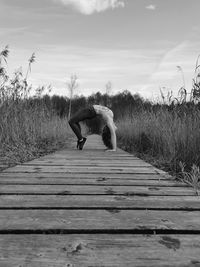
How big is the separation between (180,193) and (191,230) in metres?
0.73

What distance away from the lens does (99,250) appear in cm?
102

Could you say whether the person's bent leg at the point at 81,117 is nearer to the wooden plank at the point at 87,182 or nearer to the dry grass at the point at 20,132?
the dry grass at the point at 20,132

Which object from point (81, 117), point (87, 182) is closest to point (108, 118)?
point (81, 117)

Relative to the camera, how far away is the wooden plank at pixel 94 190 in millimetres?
1935

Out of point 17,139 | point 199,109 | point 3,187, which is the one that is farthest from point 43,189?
point 17,139

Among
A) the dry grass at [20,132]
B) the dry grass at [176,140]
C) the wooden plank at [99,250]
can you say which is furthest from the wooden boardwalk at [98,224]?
the dry grass at [20,132]

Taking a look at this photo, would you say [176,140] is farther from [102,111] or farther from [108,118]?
[102,111]

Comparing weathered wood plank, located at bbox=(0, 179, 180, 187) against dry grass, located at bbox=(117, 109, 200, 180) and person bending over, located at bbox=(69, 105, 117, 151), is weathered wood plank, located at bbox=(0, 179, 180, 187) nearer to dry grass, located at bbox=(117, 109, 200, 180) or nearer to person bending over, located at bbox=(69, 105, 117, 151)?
dry grass, located at bbox=(117, 109, 200, 180)

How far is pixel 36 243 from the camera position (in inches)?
42.3

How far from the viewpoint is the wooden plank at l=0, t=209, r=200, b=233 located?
126 centimetres

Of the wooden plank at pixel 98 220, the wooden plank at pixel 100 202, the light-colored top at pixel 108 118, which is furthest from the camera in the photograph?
the light-colored top at pixel 108 118

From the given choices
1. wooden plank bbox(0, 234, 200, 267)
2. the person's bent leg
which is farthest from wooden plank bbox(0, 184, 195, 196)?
the person's bent leg

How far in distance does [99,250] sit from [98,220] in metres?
0.34

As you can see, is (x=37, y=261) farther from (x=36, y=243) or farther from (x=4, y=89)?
(x=4, y=89)
